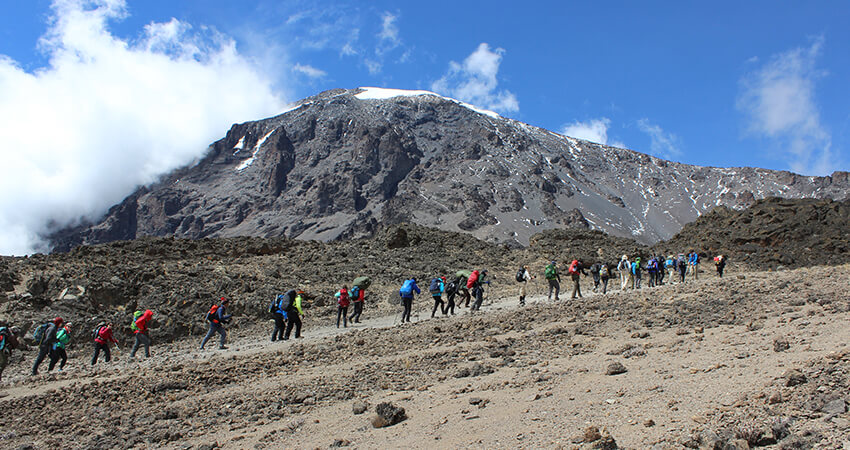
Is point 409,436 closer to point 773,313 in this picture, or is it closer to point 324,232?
point 773,313

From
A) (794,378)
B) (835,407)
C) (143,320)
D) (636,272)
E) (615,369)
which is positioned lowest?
(143,320)

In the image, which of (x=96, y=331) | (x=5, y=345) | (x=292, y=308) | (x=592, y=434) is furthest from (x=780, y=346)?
(x=96, y=331)

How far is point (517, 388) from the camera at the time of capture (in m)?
7.76

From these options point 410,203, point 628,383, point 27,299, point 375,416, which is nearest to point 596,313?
point 628,383

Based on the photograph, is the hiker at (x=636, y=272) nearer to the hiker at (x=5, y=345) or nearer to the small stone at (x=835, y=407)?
the small stone at (x=835, y=407)

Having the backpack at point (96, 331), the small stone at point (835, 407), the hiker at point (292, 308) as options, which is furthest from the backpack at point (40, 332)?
the small stone at point (835, 407)

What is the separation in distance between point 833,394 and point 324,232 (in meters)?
195

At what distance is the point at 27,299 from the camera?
19547 mm

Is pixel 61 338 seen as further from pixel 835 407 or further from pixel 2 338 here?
pixel 835 407

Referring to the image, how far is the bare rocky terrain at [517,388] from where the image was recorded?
5.39m

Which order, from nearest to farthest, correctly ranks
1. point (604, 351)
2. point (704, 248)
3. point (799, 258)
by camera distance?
1. point (604, 351)
2. point (799, 258)
3. point (704, 248)

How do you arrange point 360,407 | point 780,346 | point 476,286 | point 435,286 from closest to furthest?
point 780,346 < point 360,407 < point 435,286 < point 476,286

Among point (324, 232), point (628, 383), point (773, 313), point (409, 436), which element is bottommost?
point (409, 436)

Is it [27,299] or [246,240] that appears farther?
[246,240]
